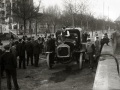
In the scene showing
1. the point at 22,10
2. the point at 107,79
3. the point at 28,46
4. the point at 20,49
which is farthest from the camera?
the point at 22,10

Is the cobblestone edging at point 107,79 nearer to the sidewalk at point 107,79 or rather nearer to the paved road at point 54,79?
the sidewalk at point 107,79

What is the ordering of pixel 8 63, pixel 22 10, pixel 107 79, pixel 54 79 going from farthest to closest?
pixel 22 10 < pixel 54 79 < pixel 8 63 < pixel 107 79

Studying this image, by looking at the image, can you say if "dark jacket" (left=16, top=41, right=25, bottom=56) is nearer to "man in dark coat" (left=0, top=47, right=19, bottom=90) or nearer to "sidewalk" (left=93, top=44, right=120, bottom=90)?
"man in dark coat" (left=0, top=47, right=19, bottom=90)

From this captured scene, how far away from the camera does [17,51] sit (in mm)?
13320

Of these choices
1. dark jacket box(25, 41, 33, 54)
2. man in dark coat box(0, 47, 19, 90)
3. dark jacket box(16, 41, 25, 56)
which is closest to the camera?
man in dark coat box(0, 47, 19, 90)

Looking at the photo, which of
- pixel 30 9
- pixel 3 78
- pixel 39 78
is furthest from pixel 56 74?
pixel 30 9

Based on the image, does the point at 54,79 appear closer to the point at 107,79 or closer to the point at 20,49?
the point at 20,49

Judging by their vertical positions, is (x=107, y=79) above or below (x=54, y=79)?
above

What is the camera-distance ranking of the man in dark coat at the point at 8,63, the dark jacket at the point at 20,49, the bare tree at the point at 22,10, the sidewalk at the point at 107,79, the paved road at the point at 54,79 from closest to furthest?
the sidewalk at the point at 107,79, the man in dark coat at the point at 8,63, the paved road at the point at 54,79, the dark jacket at the point at 20,49, the bare tree at the point at 22,10

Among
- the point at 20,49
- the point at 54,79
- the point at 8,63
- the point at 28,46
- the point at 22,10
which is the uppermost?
the point at 22,10

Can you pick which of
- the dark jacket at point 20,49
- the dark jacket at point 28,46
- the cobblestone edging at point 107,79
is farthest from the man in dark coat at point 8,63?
the dark jacket at point 28,46

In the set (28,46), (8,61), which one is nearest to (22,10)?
(28,46)

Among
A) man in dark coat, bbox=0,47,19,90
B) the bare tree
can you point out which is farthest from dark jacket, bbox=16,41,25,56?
the bare tree

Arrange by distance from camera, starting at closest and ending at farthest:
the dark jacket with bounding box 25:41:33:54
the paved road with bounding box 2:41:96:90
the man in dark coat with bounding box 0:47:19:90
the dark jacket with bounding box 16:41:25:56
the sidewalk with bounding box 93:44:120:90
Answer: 1. the sidewalk with bounding box 93:44:120:90
2. the man in dark coat with bounding box 0:47:19:90
3. the paved road with bounding box 2:41:96:90
4. the dark jacket with bounding box 16:41:25:56
5. the dark jacket with bounding box 25:41:33:54
